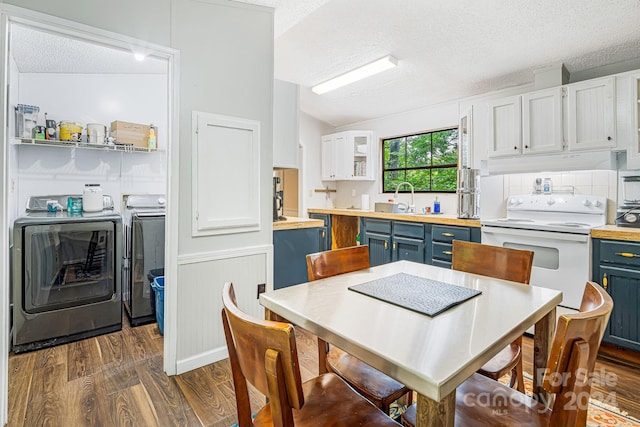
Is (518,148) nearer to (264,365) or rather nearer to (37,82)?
(264,365)

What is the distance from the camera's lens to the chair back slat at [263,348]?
752 millimetres

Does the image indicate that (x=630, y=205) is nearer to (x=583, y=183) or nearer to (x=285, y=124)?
(x=583, y=183)

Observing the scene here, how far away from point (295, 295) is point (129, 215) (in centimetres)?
262

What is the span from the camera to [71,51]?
285 centimetres

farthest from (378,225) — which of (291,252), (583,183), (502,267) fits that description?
(502,267)

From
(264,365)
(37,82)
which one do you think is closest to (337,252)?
(264,365)

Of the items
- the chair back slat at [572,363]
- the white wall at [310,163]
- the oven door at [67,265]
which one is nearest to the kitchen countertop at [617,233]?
the chair back slat at [572,363]

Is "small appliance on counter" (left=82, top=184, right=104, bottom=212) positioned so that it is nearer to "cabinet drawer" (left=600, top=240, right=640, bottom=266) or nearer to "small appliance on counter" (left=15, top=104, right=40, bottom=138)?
"small appliance on counter" (left=15, top=104, right=40, bottom=138)

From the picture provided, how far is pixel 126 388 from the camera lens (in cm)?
207

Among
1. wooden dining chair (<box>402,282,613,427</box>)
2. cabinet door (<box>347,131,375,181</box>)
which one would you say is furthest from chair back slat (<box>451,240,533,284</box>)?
cabinet door (<box>347,131,375,181</box>)

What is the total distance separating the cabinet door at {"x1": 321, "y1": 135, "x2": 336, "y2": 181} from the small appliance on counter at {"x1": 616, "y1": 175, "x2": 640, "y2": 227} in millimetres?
3373

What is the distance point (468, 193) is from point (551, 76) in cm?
127

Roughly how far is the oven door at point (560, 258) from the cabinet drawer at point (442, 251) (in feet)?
1.84

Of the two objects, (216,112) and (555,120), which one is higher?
(555,120)
